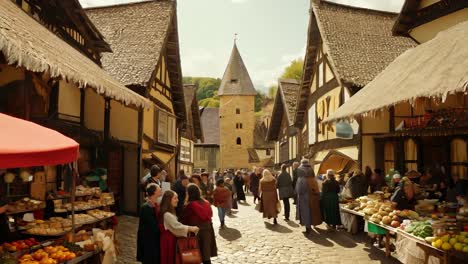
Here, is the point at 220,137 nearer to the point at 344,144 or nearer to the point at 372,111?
the point at 344,144

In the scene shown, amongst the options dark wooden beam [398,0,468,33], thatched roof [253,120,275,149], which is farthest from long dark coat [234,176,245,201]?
thatched roof [253,120,275,149]

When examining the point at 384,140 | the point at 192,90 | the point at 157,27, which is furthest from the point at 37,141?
the point at 192,90

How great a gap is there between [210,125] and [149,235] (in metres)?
47.3

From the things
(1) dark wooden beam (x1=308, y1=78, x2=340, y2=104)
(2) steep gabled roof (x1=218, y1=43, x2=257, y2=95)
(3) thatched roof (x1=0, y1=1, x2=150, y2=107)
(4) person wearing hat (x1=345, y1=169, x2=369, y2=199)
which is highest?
(2) steep gabled roof (x1=218, y1=43, x2=257, y2=95)

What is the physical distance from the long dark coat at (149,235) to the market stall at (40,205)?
0.98 meters

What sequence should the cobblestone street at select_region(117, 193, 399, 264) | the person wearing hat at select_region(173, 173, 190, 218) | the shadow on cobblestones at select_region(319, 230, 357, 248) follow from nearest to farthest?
the cobblestone street at select_region(117, 193, 399, 264) → the person wearing hat at select_region(173, 173, 190, 218) → the shadow on cobblestones at select_region(319, 230, 357, 248)

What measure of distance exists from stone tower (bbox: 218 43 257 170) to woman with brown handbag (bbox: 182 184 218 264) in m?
43.1

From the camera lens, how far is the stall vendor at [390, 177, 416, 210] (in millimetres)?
9312

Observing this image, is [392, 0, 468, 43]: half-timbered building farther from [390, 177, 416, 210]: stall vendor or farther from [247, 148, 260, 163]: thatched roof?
[247, 148, 260, 163]: thatched roof

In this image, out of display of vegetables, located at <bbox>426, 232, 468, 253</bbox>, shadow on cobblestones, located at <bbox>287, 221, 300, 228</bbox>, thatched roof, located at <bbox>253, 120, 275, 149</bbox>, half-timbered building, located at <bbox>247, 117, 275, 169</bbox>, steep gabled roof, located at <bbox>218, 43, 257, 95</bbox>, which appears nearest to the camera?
display of vegetables, located at <bbox>426, 232, 468, 253</bbox>

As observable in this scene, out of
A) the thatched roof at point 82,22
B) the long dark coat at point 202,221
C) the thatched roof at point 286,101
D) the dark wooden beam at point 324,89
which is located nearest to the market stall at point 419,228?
the long dark coat at point 202,221

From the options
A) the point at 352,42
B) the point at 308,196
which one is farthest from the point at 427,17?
the point at 308,196

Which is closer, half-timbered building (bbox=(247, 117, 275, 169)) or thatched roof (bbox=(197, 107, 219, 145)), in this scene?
half-timbered building (bbox=(247, 117, 275, 169))

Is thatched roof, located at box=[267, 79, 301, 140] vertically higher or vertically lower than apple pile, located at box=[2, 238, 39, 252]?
higher
